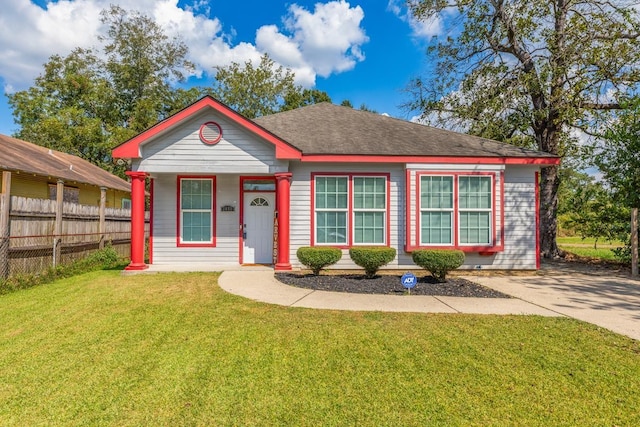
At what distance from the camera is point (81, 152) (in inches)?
1038

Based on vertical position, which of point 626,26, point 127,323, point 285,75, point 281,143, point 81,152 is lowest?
point 127,323

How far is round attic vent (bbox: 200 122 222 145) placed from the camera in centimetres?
870

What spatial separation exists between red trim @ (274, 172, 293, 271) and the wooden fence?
608cm

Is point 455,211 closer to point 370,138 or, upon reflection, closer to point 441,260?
point 441,260

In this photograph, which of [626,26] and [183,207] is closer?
[183,207]

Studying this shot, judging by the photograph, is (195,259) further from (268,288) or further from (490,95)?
(490,95)

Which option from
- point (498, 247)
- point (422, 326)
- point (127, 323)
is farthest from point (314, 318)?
point (498, 247)

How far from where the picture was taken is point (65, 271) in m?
8.66

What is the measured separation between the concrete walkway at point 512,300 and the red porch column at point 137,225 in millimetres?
2487

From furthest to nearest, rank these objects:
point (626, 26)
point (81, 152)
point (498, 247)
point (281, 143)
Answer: point (81, 152), point (626, 26), point (498, 247), point (281, 143)

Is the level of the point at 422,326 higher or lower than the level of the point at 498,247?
lower

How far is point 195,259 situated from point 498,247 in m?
8.75

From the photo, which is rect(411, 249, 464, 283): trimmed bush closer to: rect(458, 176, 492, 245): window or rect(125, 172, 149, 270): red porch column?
rect(458, 176, 492, 245): window

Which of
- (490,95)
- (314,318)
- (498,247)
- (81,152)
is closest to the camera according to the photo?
(314,318)
